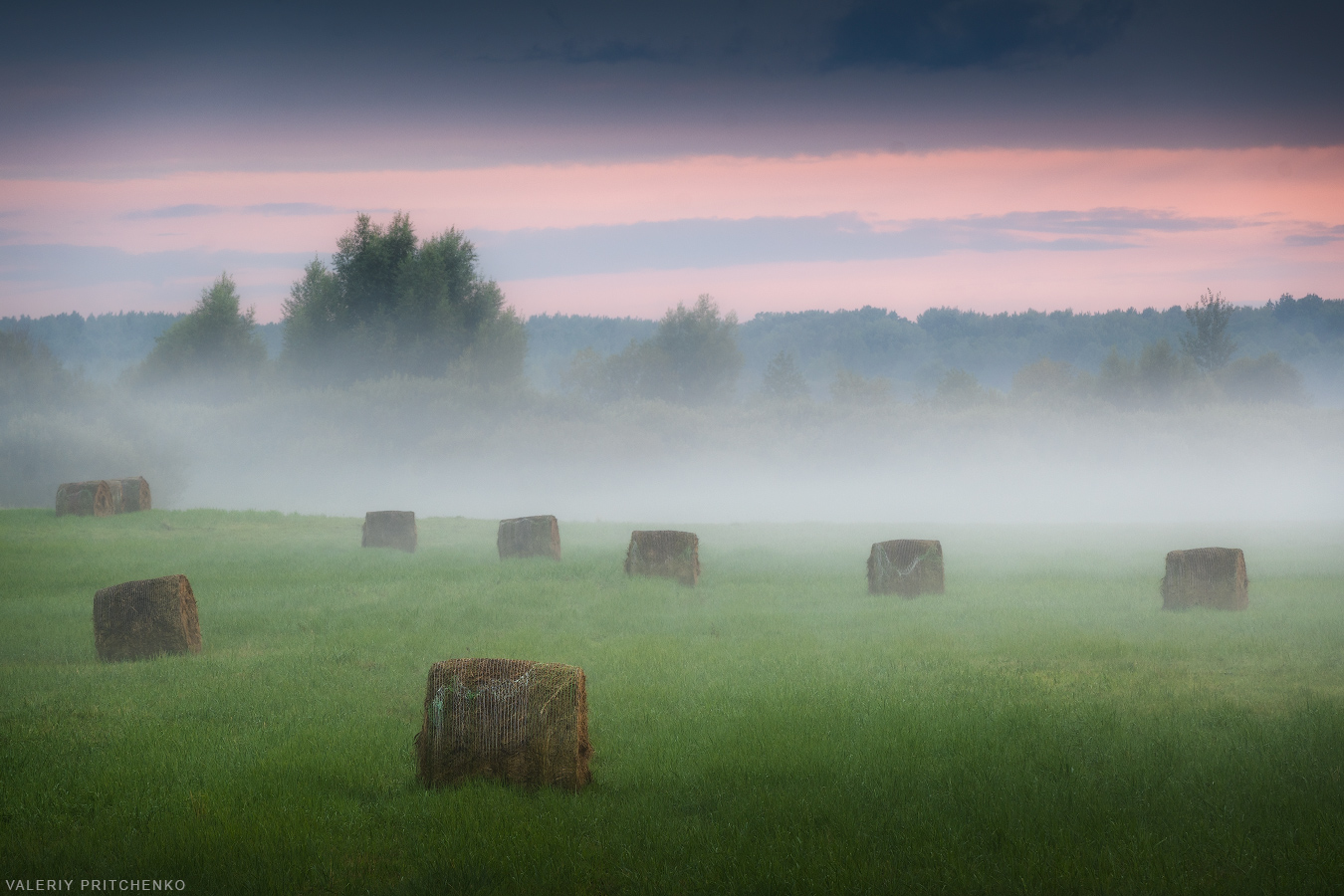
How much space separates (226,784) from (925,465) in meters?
75.9

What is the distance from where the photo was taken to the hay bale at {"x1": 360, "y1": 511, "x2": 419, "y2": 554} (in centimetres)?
2972

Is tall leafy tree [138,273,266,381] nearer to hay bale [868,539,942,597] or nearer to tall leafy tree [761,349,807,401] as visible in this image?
tall leafy tree [761,349,807,401]

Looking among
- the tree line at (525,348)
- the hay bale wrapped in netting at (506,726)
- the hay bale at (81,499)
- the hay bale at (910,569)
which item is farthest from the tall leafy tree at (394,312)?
the hay bale wrapped in netting at (506,726)

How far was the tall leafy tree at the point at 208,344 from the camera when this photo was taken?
87000 millimetres

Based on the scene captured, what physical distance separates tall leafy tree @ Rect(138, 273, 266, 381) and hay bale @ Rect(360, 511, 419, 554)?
64.6m

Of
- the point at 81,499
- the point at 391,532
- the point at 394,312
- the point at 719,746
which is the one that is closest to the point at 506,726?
the point at 719,746

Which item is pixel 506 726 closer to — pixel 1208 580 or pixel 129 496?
pixel 1208 580

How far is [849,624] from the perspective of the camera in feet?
58.1

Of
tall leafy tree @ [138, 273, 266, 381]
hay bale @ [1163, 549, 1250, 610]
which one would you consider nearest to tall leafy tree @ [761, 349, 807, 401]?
tall leafy tree @ [138, 273, 266, 381]

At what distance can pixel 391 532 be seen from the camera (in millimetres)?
29875

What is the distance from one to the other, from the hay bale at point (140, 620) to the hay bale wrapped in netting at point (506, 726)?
8.23m

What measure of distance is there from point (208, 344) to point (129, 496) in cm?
5617

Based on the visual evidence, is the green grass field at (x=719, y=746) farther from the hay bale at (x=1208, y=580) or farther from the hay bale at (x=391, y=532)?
the hay bale at (x=391, y=532)

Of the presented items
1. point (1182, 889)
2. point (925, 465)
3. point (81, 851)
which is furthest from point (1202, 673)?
point (925, 465)
